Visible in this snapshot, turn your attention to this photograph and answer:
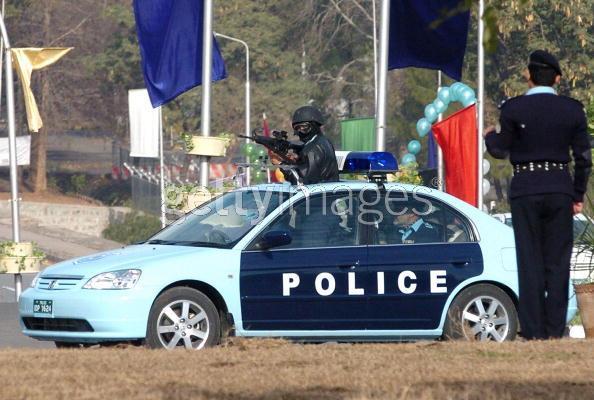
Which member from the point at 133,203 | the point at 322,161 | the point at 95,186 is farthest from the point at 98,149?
the point at 322,161

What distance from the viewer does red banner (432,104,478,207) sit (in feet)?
73.6

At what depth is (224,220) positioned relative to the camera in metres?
11.5

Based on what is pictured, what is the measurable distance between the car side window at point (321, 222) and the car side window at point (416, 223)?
8.0 inches

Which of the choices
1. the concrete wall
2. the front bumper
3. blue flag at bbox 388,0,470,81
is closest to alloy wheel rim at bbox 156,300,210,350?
the front bumper

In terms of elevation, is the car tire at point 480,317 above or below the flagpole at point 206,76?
below

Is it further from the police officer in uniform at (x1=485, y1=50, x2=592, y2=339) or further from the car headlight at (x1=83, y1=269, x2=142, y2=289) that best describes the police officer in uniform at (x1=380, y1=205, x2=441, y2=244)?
the police officer in uniform at (x1=485, y1=50, x2=592, y2=339)

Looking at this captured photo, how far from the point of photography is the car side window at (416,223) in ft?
37.2

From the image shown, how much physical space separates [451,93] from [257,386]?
29.7 m

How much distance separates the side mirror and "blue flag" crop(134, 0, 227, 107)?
21.4ft

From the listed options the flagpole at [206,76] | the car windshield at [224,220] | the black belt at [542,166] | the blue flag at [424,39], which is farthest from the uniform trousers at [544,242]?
the blue flag at [424,39]

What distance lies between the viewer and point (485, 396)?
665 cm

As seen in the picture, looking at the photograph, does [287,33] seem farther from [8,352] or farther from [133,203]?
[8,352]

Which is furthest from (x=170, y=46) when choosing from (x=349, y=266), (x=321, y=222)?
(x=349, y=266)

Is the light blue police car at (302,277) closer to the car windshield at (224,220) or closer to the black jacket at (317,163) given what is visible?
the car windshield at (224,220)
